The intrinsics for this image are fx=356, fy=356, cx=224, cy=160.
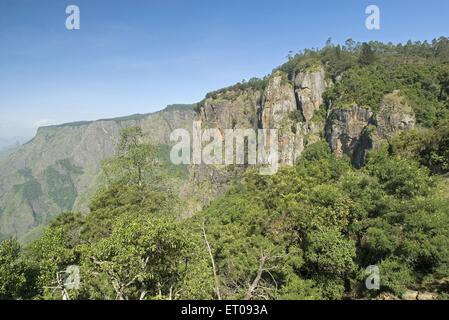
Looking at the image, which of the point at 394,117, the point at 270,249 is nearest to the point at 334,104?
the point at 394,117

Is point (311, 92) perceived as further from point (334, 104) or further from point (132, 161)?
point (132, 161)

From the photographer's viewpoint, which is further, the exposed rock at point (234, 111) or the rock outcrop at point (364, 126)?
the exposed rock at point (234, 111)

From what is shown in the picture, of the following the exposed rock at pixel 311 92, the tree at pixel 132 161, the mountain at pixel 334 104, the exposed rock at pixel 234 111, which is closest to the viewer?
the tree at pixel 132 161

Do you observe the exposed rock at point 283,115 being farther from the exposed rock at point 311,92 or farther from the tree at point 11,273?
the tree at point 11,273

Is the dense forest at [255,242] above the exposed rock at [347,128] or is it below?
below

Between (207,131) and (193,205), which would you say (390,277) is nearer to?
(193,205)

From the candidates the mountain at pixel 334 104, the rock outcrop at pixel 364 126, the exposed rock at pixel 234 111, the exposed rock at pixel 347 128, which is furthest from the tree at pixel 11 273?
the exposed rock at pixel 234 111
